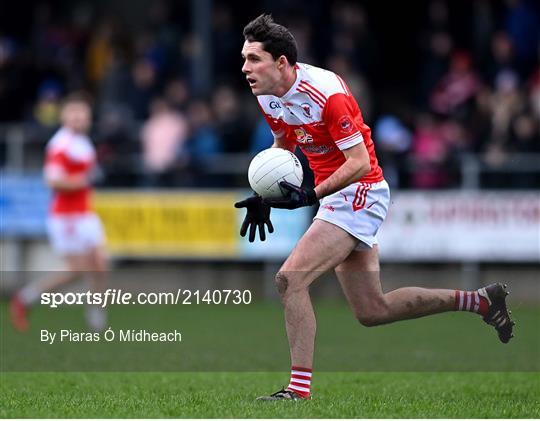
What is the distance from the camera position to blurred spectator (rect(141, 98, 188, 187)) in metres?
18.1

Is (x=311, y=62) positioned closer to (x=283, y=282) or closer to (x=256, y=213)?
(x=256, y=213)

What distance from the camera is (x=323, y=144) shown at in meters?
8.43

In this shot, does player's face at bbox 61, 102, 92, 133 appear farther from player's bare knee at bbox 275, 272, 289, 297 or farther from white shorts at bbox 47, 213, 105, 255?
player's bare knee at bbox 275, 272, 289, 297

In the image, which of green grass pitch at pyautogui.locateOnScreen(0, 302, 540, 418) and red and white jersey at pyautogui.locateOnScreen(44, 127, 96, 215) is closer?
green grass pitch at pyautogui.locateOnScreen(0, 302, 540, 418)

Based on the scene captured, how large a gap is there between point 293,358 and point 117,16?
55.8 ft

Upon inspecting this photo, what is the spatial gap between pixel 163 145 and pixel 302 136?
1005 cm

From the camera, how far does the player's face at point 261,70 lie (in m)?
8.20

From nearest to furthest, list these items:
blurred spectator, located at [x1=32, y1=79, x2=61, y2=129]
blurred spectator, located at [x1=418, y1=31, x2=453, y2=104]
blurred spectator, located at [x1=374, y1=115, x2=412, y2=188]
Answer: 1. blurred spectator, located at [x1=374, y1=115, x2=412, y2=188]
2. blurred spectator, located at [x1=418, y1=31, x2=453, y2=104]
3. blurred spectator, located at [x1=32, y1=79, x2=61, y2=129]

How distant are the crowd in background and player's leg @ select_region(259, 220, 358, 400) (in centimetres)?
916

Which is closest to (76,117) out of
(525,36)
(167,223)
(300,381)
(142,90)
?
(167,223)

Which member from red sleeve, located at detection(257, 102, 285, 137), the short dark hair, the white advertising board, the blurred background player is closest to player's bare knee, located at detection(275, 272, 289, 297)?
red sleeve, located at detection(257, 102, 285, 137)

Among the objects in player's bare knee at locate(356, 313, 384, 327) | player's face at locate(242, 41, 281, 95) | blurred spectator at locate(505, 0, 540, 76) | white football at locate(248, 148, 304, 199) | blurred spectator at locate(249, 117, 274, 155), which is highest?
blurred spectator at locate(505, 0, 540, 76)

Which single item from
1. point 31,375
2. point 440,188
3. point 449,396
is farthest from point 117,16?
point 449,396

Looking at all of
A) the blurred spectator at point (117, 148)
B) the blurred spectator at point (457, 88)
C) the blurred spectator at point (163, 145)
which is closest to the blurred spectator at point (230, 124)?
the blurred spectator at point (163, 145)
